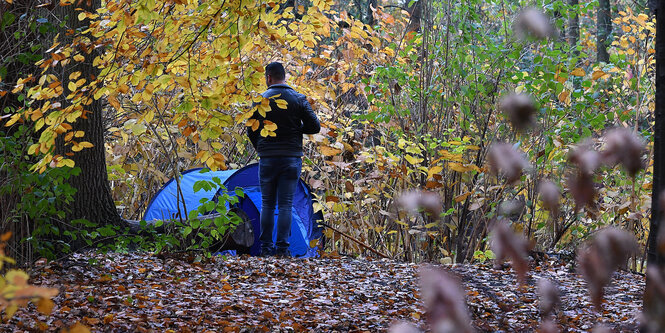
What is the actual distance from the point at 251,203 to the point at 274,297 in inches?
114

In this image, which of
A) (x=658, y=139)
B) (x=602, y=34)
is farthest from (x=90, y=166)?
(x=602, y=34)

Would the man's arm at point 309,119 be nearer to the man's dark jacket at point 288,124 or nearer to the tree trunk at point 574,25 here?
the man's dark jacket at point 288,124

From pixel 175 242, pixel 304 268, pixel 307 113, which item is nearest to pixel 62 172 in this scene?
pixel 175 242

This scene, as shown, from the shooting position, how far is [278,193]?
6.41m

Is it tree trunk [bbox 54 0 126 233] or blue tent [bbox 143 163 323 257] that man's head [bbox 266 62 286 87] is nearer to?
blue tent [bbox 143 163 323 257]

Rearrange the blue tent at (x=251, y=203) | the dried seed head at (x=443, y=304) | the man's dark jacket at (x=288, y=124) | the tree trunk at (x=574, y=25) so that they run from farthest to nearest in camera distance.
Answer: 1. the blue tent at (x=251, y=203)
2. the man's dark jacket at (x=288, y=124)
3. the tree trunk at (x=574, y=25)
4. the dried seed head at (x=443, y=304)

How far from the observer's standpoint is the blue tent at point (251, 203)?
708 cm

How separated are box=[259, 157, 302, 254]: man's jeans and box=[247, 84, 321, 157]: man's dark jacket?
90mm

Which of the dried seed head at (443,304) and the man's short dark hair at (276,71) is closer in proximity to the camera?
the dried seed head at (443,304)

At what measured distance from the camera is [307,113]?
613cm

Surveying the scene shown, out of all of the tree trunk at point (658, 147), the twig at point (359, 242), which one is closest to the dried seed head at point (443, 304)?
the tree trunk at point (658, 147)

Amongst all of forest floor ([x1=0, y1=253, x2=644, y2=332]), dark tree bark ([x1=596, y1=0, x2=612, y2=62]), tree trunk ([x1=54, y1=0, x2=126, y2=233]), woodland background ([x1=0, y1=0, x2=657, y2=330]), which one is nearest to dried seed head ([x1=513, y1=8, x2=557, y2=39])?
forest floor ([x1=0, y1=253, x2=644, y2=332])

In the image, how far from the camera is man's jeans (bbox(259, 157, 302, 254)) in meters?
6.30

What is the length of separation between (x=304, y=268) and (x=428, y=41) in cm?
226
